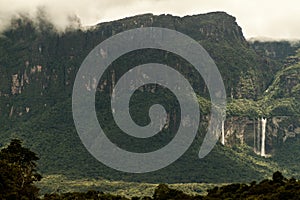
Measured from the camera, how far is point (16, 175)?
41.1m

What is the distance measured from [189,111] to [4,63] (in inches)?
2311

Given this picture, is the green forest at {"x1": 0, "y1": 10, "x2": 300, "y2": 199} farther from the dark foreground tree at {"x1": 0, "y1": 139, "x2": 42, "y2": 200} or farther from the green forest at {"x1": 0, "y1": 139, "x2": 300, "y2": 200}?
the green forest at {"x1": 0, "y1": 139, "x2": 300, "y2": 200}

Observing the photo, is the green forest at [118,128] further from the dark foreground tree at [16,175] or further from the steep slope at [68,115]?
the dark foreground tree at [16,175]

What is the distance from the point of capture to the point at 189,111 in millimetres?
171750

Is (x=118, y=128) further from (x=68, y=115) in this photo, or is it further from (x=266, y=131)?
(x=266, y=131)

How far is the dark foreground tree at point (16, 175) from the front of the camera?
1515 inches

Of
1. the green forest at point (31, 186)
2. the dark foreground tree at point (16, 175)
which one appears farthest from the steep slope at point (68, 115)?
the green forest at point (31, 186)

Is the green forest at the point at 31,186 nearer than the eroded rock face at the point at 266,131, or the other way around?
the green forest at the point at 31,186

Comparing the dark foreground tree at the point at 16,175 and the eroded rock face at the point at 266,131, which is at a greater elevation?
the eroded rock face at the point at 266,131

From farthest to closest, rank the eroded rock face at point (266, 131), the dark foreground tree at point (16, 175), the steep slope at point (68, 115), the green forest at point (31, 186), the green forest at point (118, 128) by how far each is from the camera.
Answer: the eroded rock face at point (266, 131)
the steep slope at point (68, 115)
the green forest at point (118, 128)
the dark foreground tree at point (16, 175)
the green forest at point (31, 186)

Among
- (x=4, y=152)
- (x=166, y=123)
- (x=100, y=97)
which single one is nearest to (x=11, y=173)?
(x=4, y=152)

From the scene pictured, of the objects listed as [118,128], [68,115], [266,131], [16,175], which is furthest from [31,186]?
[266,131]

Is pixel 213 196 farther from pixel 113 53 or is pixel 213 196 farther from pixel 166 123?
pixel 113 53

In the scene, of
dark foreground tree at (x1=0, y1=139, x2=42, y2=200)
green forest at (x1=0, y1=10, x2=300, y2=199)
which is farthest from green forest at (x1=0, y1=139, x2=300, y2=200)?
green forest at (x1=0, y1=10, x2=300, y2=199)
